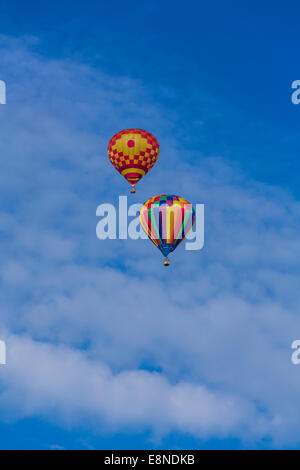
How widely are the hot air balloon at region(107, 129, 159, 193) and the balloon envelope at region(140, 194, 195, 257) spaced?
11.4ft

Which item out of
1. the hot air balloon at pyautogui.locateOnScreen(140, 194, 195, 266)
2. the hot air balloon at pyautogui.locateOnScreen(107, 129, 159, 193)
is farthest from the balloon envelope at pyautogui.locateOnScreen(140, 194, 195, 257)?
the hot air balloon at pyautogui.locateOnScreen(107, 129, 159, 193)

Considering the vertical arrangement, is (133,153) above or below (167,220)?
above

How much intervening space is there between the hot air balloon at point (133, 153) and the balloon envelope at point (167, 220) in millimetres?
3484

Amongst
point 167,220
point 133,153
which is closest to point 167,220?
point 167,220

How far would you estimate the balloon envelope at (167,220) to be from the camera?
3383 inches

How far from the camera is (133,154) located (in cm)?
8900

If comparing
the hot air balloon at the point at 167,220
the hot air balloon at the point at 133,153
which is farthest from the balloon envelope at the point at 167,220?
the hot air balloon at the point at 133,153

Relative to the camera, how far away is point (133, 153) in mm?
89000

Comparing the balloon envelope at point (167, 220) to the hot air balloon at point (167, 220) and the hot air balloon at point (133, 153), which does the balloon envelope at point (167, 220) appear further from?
the hot air balloon at point (133, 153)

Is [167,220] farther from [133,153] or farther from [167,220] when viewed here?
[133,153]

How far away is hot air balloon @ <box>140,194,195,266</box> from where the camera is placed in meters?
85.9

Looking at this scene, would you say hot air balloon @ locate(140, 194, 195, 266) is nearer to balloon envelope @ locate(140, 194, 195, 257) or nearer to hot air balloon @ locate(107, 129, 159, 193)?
balloon envelope @ locate(140, 194, 195, 257)
